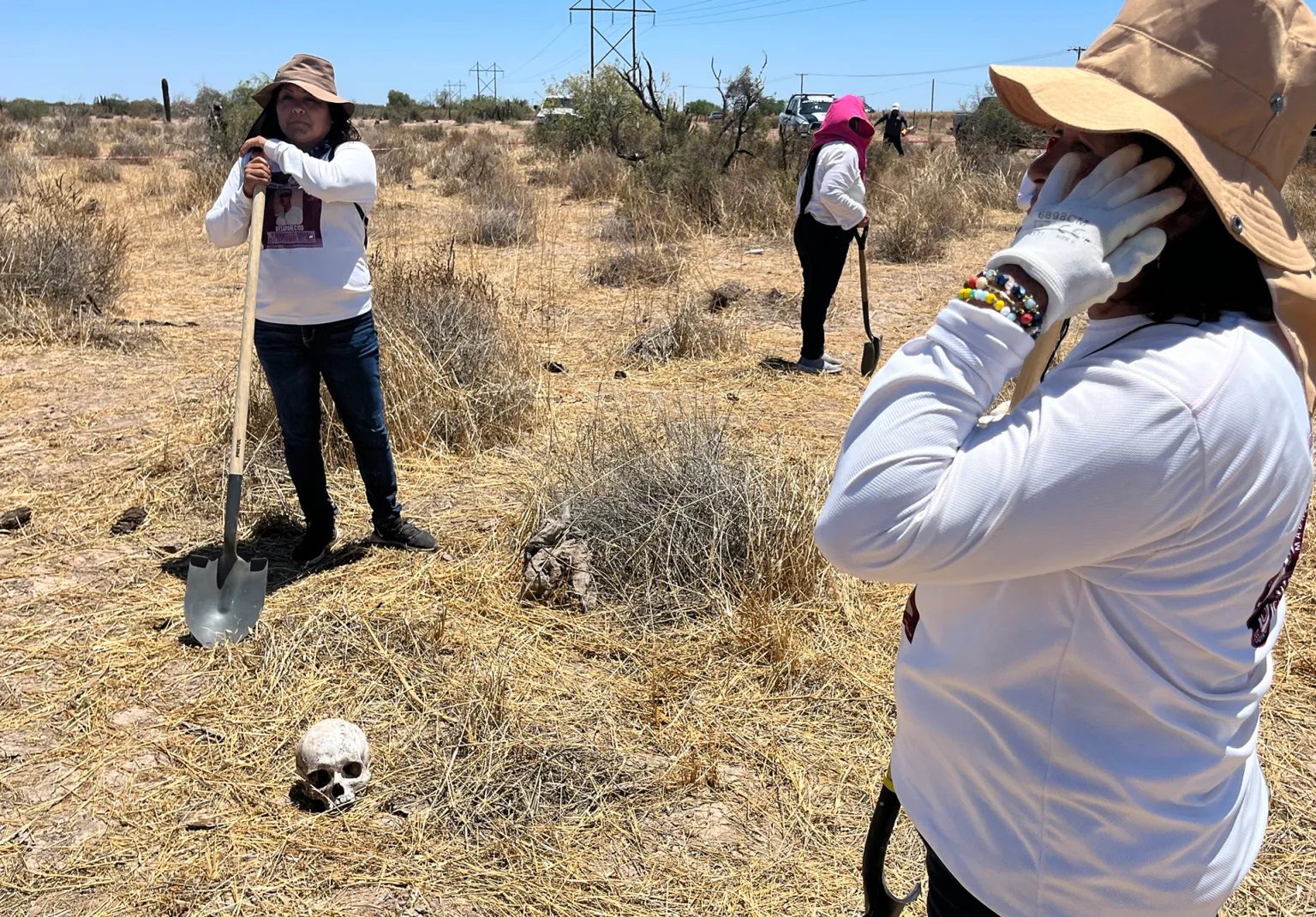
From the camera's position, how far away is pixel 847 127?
661cm

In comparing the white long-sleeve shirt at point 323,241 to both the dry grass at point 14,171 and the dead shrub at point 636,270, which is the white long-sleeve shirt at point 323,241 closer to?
the dead shrub at point 636,270

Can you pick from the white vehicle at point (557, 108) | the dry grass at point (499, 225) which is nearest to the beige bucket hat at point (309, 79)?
the dry grass at point (499, 225)

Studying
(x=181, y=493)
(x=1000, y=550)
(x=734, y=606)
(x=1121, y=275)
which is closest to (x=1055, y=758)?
(x=1000, y=550)

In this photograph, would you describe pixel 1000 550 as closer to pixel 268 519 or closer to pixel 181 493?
pixel 268 519

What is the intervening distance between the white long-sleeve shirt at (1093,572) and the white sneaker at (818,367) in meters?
5.87

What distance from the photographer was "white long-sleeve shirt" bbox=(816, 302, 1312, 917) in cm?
93

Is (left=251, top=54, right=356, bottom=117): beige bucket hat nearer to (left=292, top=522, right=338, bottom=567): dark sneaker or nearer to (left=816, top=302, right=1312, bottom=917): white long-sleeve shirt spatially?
(left=292, top=522, right=338, bottom=567): dark sneaker

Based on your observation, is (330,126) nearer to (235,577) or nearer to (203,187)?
(235,577)

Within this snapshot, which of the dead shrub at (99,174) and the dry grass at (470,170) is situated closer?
the dry grass at (470,170)

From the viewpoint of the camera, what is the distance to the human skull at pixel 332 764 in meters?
2.73

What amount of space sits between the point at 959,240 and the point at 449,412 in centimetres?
841


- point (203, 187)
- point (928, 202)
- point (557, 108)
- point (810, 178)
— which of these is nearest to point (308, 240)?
point (810, 178)

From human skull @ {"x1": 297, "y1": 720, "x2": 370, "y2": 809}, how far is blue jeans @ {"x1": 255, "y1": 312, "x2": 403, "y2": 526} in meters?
1.47

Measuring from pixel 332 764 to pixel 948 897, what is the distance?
1976 mm
